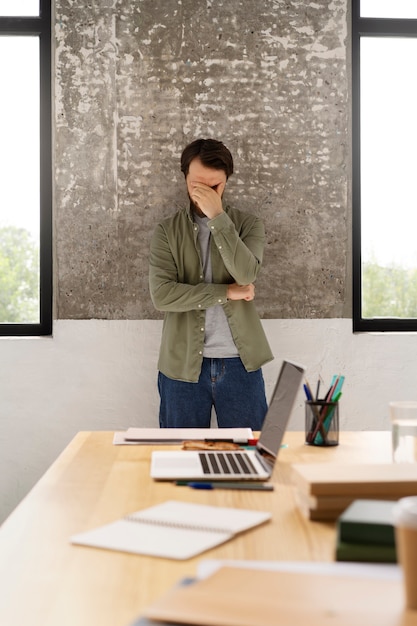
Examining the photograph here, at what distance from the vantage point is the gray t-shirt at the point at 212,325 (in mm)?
3389

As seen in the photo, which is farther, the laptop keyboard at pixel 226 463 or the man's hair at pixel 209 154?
the man's hair at pixel 209 154

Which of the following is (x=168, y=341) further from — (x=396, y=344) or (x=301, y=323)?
(x=396, y=344)

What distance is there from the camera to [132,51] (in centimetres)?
373

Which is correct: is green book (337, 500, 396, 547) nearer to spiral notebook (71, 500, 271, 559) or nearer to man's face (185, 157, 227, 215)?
spiral notebook (71, 500, 271, 559)

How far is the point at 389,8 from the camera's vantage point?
3957 mm

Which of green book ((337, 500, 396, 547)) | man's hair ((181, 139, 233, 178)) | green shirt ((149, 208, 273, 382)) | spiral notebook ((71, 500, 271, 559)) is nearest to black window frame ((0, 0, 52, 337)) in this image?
green shirt ((149, 208, 273, 382))

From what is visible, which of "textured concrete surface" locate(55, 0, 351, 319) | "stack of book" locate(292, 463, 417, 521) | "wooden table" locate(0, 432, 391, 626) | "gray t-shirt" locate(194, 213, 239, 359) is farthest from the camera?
"textured concrete surface" locate(55, 0, 351, 319)

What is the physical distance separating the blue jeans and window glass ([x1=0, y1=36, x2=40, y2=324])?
1.00m

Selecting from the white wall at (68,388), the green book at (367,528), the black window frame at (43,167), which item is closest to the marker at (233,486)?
the green book at (367,528)

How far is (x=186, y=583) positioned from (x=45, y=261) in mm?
3116

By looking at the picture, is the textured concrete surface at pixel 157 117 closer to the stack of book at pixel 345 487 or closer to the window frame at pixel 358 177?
the window frame at pixel 358 177

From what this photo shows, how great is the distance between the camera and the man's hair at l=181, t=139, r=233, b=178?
11.2ft

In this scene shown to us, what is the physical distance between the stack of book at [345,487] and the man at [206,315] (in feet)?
6.51

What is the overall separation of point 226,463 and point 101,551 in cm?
67
